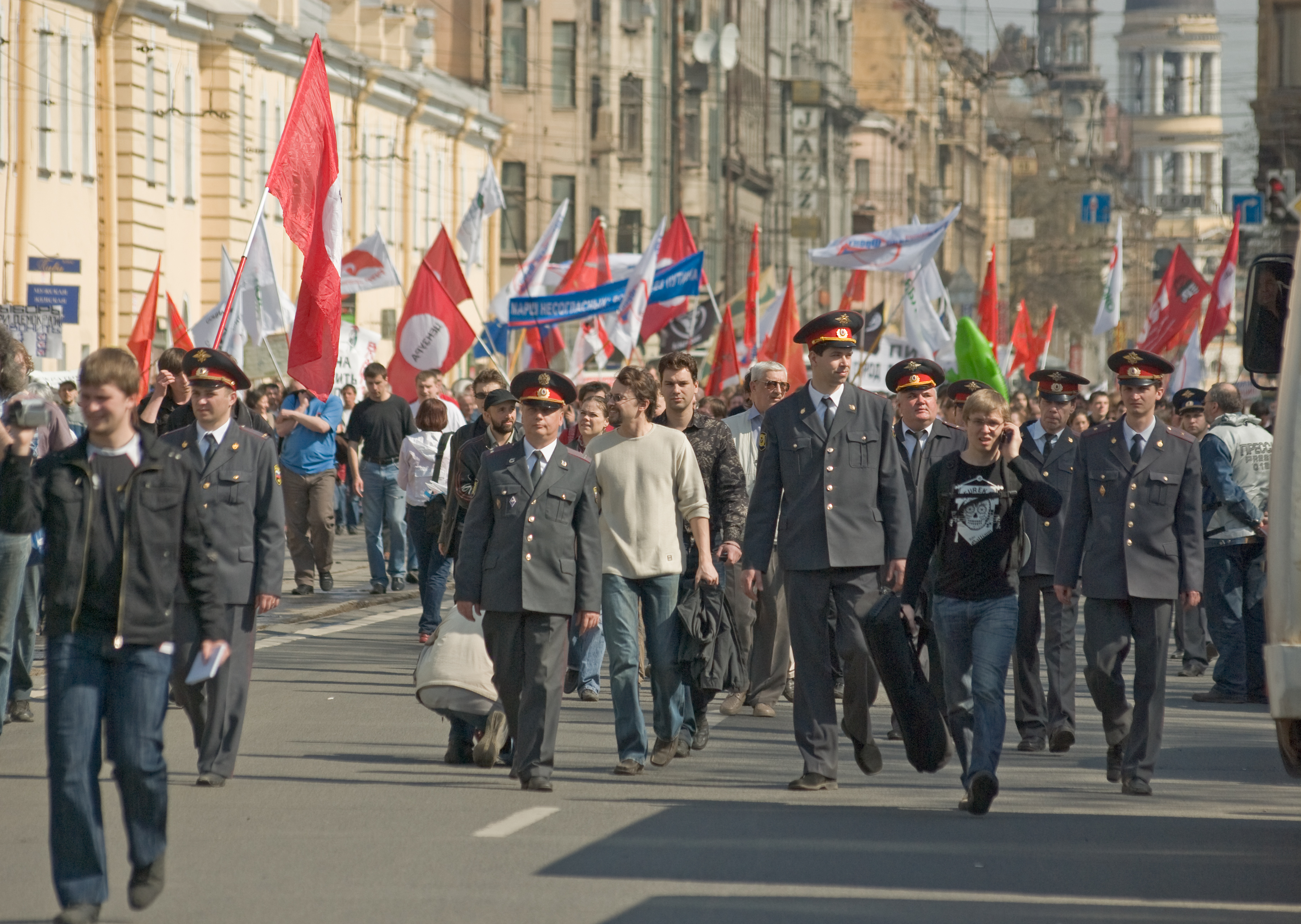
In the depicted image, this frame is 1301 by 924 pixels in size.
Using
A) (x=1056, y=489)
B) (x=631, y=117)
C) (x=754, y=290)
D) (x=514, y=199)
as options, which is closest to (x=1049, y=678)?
(x=1056, y=489)

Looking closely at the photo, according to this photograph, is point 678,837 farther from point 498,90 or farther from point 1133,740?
point 498,90

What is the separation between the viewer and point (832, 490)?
30.2 ft

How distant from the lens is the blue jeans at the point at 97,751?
643 cm

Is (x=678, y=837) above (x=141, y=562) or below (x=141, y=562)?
below

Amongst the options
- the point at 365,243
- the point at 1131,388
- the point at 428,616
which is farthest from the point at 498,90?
the point at 1131,388

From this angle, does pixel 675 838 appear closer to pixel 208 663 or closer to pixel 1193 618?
pixel 208 663

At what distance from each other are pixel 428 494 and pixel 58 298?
43.4ft

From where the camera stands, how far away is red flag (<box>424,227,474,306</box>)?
72.2 ft

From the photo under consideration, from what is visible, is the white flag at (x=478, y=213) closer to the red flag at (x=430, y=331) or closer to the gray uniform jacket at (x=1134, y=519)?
the red flag at (x=430, y=331)

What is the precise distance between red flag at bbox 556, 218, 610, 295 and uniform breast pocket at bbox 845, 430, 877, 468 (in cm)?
1695

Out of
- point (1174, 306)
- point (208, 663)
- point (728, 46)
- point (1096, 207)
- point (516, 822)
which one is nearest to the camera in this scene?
point (208, 663)

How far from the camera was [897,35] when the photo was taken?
95.6 meters

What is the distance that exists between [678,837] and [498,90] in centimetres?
5565

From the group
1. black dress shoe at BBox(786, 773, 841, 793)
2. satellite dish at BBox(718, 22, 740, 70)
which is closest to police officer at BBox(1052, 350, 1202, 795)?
black dress shoe at BBox(786, 773, 841, 793)
